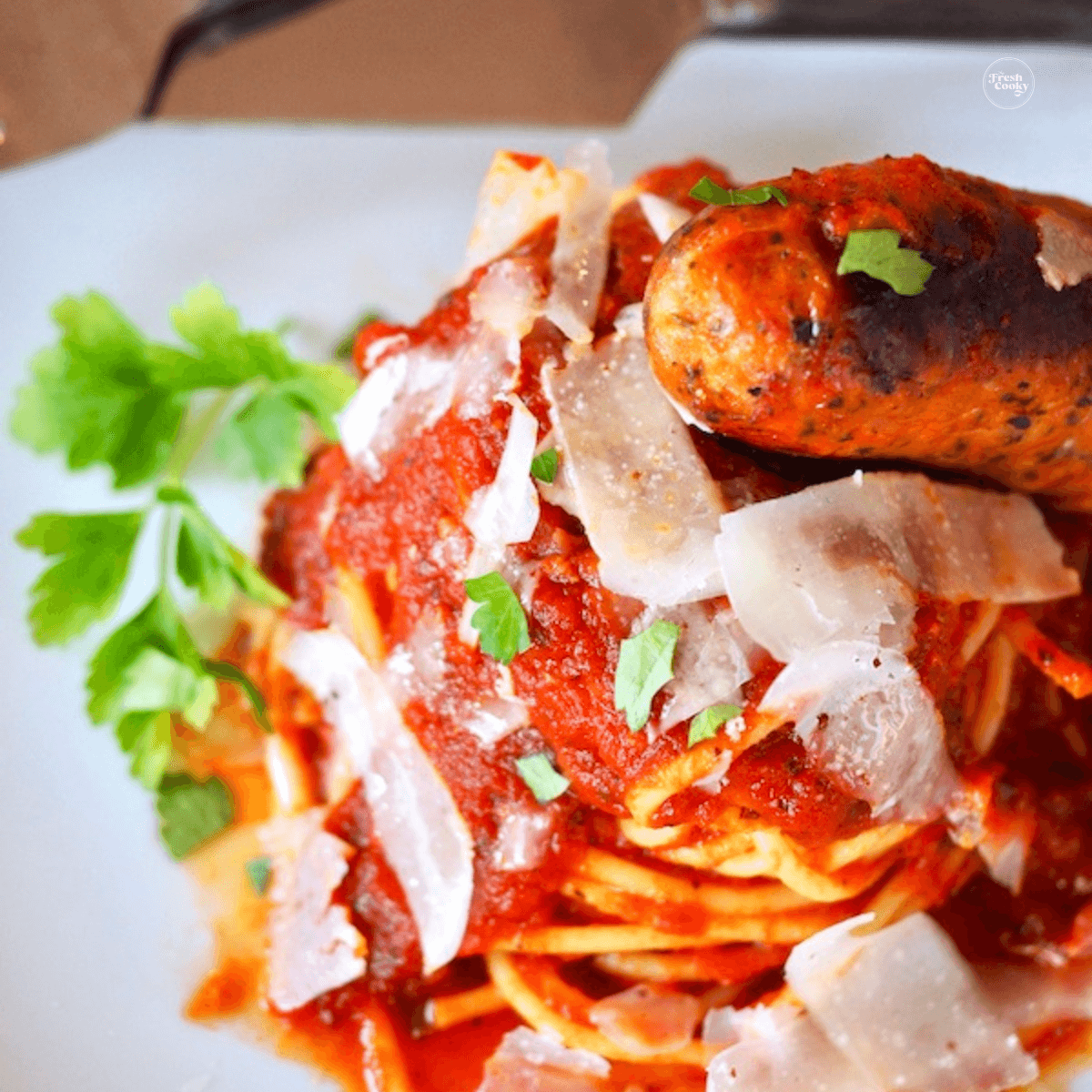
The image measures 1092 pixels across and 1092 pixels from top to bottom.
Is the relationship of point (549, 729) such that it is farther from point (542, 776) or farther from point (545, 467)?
point (545, 467)

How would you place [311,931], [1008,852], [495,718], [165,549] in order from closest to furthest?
[495,718] → [1008,852] → [311,931] → [165,549]

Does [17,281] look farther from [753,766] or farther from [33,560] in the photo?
[753,766]

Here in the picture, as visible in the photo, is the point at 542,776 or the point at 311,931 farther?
the point at 311,931

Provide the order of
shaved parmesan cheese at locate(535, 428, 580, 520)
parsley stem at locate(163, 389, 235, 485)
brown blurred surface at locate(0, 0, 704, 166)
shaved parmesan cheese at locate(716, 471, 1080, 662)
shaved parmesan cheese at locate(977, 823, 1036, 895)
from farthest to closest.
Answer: brown blurred surface at locate(0, 0, 704, 166) < parsley stem at locate(163, 389, 235, 485) < shaved parmesan cheese at locate(977, 823, 1036, 895) < shaved parmesan cheese at locate(535, 428, 580, 520) < shaved parmesan cheese at locate(716, 471, 1080, 662)

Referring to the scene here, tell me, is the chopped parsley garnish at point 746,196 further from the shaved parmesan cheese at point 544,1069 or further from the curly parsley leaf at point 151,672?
the shaved parmesan cheese at point 544,1069

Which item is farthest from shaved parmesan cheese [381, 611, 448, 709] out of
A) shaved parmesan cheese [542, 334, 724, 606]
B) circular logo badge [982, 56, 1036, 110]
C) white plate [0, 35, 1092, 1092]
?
circular logo badge [982, 56, 1036, 110]

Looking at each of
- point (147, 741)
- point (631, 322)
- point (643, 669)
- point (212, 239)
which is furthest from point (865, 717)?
point (212, 239)

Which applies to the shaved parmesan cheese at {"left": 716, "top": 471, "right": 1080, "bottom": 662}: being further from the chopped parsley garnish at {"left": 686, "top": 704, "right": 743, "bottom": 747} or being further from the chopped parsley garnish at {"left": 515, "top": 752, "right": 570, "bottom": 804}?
the chopped parsley garnish at {"left": 515, "top": 752, "right": 570, "bottom": 804}
